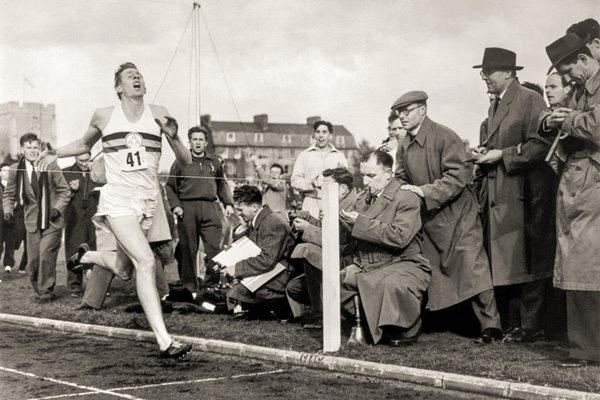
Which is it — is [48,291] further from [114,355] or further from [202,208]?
[114,355]

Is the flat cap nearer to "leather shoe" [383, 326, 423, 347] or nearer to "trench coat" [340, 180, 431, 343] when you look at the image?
"trench coat" [340, 180, 431, 343]

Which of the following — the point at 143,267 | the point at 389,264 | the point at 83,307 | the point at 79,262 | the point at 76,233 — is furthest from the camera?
the point at 76,233

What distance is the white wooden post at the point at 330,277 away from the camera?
7102 millimetres

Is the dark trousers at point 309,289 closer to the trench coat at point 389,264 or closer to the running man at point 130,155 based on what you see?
the trench coat at point 389,264

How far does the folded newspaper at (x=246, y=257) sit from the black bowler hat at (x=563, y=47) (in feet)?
11.6

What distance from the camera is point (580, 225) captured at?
6.38m

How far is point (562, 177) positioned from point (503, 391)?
6.01ft

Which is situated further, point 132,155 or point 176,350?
point 132,155

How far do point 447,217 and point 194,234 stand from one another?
4.85 m

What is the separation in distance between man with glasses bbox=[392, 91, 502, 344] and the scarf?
225 inches

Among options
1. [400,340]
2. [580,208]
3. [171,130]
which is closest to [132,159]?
[171,130]

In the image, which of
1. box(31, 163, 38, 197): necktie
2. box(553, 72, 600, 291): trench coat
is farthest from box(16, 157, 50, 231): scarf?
box(553, 72, 600, 291): trench coat

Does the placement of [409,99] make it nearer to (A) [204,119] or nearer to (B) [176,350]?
(B) [176,350]

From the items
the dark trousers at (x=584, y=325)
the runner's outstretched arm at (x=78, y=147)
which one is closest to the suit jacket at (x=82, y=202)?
the runner's outstretched arm at (x=78, y=147)
